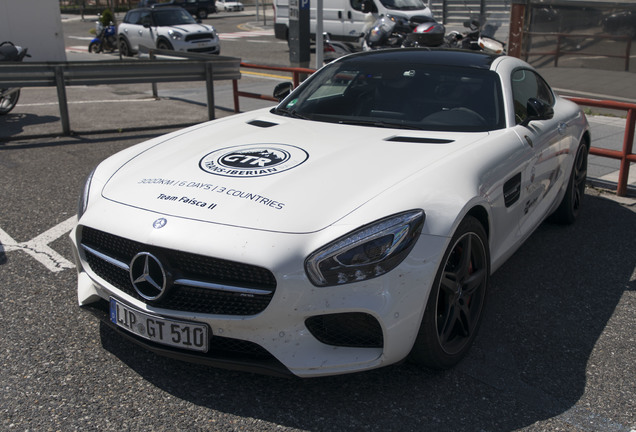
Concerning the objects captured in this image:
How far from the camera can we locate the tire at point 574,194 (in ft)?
17.4

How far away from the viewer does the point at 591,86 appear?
1212 cm

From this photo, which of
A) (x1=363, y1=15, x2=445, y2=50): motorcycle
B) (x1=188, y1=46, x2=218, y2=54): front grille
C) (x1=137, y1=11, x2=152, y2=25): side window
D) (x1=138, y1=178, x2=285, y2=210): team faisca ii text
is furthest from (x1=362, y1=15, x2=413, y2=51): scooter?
(x1=138, y1=178, x2=285, y2=210): team faisca ii text

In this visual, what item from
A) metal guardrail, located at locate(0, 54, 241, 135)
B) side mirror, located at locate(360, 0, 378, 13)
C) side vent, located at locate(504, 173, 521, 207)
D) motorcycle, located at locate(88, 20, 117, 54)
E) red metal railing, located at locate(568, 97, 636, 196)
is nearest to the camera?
side vent, located at locate(504, 173, 521, 207)

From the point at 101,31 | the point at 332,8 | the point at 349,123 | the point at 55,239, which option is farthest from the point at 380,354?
the point at 101,31

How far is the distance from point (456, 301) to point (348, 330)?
68 centimetres

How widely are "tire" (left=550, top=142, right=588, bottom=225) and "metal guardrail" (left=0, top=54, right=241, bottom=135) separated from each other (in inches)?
245

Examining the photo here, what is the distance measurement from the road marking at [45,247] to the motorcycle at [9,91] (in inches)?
202

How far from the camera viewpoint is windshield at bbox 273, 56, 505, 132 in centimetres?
421

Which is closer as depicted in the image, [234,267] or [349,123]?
[234,267]

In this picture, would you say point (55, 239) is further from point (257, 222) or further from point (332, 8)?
point (332, 8)

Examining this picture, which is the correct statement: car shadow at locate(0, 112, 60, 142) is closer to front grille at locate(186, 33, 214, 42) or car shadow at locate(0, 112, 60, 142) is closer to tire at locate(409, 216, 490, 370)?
tire at locate(409, 216, 490, 370)

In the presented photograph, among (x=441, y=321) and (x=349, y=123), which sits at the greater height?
(x=349, y=123)

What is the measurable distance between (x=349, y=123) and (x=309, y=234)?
5.35 ft

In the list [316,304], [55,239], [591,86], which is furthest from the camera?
[591,86]
